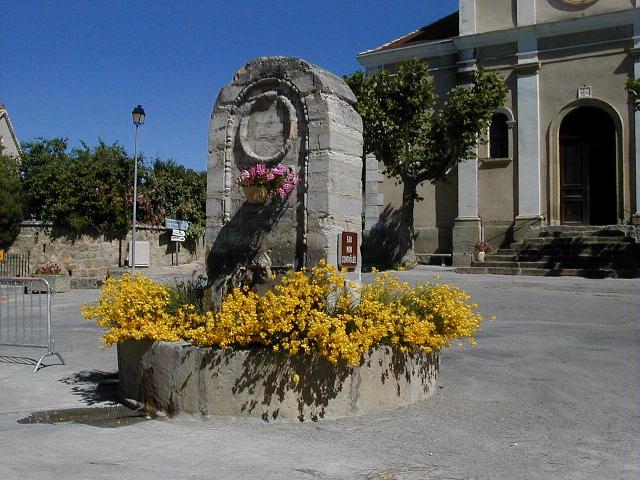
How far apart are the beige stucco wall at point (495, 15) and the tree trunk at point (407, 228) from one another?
6.29 m

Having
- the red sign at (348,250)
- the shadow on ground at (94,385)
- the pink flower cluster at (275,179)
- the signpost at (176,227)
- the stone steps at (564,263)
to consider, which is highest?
the signpost at (176,227)

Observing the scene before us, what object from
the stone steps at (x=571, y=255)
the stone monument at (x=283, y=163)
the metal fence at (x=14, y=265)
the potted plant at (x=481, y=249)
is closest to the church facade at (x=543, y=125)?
the potted plant at (x=481, y=249)

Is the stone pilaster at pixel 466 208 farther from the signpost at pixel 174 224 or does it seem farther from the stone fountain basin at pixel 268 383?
the stone fountain basin at pixel 268 383

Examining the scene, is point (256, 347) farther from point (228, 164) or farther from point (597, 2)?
point (597, 2)

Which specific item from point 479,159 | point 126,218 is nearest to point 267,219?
point 479,159

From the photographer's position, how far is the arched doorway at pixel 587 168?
67.4 ft

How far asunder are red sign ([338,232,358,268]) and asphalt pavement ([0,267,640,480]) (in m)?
1.65

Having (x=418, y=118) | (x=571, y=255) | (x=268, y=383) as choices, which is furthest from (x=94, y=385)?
(x=571, y=255)

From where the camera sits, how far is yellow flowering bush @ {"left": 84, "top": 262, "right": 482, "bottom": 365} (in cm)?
545

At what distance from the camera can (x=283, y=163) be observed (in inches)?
275

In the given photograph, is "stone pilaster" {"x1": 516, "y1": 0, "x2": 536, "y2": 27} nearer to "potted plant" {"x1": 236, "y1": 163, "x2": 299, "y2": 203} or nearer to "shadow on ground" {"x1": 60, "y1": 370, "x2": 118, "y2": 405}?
"potted plant" {"x1": 236, "y1": 163, "x2": 299, "y2": 203}

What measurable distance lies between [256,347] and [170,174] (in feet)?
79.7

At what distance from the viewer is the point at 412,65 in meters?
18.8

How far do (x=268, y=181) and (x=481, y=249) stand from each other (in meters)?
14.9
